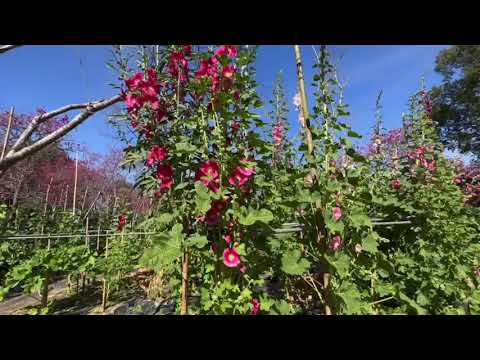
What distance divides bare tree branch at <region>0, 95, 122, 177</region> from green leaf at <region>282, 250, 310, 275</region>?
4.97ft

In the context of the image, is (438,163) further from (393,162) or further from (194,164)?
(194,164)

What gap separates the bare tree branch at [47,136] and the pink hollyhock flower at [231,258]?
1.29m

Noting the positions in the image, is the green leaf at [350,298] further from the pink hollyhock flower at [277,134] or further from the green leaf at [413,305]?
the pink hollyhock flower at [277,134]

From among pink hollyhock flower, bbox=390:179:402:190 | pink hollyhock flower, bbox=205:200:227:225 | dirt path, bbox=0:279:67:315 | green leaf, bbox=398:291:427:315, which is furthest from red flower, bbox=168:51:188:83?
dirt path, bbox=0:279:67:315

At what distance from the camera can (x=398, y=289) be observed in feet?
4.44

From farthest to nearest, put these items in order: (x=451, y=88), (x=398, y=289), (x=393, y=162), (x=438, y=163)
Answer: (x=451, y=88) → (x=393, y=162) → (x=438, y=163) → (x=398, y=289)

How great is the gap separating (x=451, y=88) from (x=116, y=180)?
12006 millimetres

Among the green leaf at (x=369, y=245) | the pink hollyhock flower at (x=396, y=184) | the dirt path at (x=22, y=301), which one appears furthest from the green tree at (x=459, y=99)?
the dirt path at (x=22, y=301)

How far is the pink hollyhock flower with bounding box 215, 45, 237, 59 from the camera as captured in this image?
1279mm

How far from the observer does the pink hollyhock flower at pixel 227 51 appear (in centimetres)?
128

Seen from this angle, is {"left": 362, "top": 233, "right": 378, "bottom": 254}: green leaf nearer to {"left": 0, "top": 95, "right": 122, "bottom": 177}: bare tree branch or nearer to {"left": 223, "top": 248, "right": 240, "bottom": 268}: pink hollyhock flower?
{"left": 223, "top": 248, "right": 240, "bottom": 268}: pink hollyhock flower
